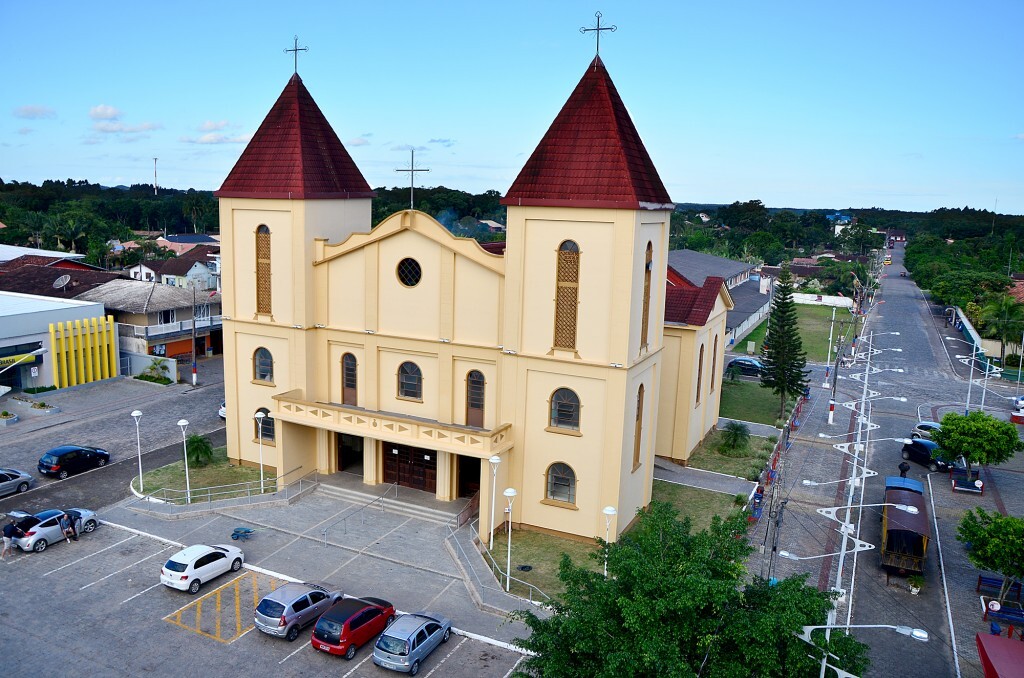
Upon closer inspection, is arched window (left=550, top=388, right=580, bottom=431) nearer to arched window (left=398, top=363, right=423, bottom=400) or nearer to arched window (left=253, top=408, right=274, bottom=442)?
arched window (left=398, top=363, right=423, bottom=400)

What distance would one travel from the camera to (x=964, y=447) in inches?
1324

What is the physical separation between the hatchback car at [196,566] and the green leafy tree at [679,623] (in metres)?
12.3

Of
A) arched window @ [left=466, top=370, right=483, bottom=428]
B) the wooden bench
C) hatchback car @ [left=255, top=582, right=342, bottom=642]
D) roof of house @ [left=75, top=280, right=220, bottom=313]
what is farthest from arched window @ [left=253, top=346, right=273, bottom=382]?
the wooden bench

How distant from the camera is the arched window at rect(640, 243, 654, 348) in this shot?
27.5 meters

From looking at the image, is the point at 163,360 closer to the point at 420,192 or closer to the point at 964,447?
the point at 964,447

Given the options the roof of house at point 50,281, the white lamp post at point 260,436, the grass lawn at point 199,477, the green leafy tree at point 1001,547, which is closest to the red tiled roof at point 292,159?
the white lamp post at point 260,436

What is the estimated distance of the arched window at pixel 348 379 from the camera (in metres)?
31.8

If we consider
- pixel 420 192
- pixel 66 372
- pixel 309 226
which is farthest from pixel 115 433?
pixel 420 192

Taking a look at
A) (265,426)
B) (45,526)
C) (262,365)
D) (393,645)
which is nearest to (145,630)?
(393,645)

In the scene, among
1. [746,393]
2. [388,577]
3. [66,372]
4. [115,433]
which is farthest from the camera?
[746,393]

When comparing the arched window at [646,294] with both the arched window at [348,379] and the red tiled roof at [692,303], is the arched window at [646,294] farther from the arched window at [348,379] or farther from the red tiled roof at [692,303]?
the arched window at [348,379]

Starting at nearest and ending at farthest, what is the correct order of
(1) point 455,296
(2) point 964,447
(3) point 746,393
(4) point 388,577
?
(4) point 388,577
(1) point 455,296
(2) point 964,447
(3) point 746,393

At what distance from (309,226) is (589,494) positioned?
14.9 meters

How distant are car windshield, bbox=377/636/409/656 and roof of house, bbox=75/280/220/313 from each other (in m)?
36.9
